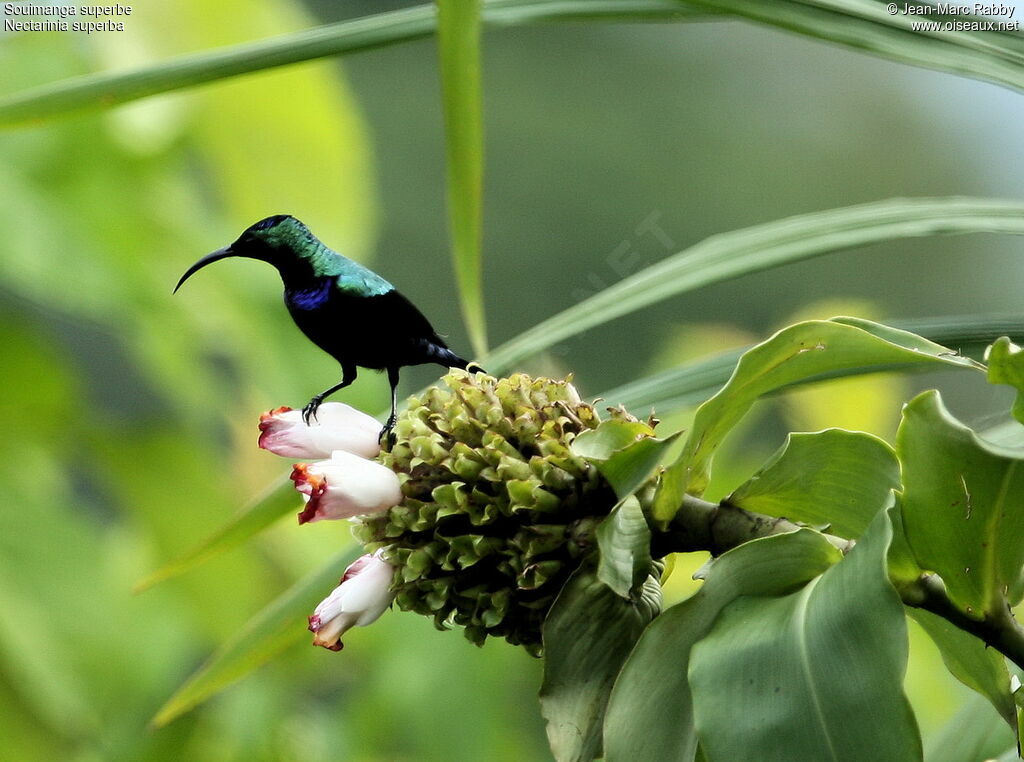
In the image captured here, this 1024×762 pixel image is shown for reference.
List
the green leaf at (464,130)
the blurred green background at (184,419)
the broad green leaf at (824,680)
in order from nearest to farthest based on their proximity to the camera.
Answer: the broad green leaf at (824,680), the green leaf at (464,130), the blurred green background at (184,419)

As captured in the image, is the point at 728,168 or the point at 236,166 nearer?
the point at 236,166

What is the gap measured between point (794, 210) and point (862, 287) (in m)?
0.75

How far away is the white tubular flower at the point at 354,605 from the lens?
30 cm

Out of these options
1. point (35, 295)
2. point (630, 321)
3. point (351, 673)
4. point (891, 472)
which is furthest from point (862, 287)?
point (891, 472)

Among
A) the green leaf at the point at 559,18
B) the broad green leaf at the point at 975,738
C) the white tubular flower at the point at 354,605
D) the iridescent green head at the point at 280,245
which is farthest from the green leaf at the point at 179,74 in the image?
the broad green leaf at the point at 975,738

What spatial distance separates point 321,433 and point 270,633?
0.54 ft

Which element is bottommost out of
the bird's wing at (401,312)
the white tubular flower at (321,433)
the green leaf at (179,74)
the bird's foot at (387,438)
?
the bird's foot at (387,438)

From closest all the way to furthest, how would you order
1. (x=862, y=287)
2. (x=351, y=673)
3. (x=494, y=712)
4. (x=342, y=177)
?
(x=342, y=177) < (x=494, y=712) < (x=351, y=673) < (x=862, y=287)

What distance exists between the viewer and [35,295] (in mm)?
962

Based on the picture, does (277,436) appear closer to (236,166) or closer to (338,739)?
(236,166)

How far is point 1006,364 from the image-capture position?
262 millimetres

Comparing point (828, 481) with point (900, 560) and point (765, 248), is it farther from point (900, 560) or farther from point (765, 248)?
point (765, 248)

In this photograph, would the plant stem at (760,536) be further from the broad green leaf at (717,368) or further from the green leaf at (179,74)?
the green leaf at (179,74)

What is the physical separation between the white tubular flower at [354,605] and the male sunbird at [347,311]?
45 millimetres
